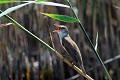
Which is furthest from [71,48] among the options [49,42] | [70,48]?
[49,42]

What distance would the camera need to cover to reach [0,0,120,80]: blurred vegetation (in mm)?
4066

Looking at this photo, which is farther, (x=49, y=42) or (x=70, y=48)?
(x=49, y=42)

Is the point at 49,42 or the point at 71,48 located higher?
the point at 71,48

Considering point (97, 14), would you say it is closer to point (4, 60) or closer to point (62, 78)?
point (62, 78)

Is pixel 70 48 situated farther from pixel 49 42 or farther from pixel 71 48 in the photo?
pixel 49 42

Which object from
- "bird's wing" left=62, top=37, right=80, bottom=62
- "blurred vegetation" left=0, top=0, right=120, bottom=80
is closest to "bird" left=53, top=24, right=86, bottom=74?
"bird's wing" left=62, top=37, right=80, bottom=62

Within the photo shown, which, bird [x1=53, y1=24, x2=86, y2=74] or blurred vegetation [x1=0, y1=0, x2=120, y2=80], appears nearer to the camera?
bird [x1=53, y1=24, x2=86, y2=74]

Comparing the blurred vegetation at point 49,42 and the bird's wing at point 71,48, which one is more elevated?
the bird's wing at point 71,48

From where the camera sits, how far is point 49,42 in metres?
4.12

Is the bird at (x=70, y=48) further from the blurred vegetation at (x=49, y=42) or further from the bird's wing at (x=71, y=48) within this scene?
the blurred vegetation at (x=49, y=42)

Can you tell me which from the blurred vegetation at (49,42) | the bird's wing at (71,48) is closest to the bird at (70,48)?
the bird's wing at (71,48)

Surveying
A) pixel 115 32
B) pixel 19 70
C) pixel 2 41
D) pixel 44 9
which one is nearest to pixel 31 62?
pixel 19 70

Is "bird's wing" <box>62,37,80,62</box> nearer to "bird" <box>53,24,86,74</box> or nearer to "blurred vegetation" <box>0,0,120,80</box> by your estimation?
"bird" <box>53,24,86,74</box>

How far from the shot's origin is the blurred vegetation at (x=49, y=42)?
4.07 metres
